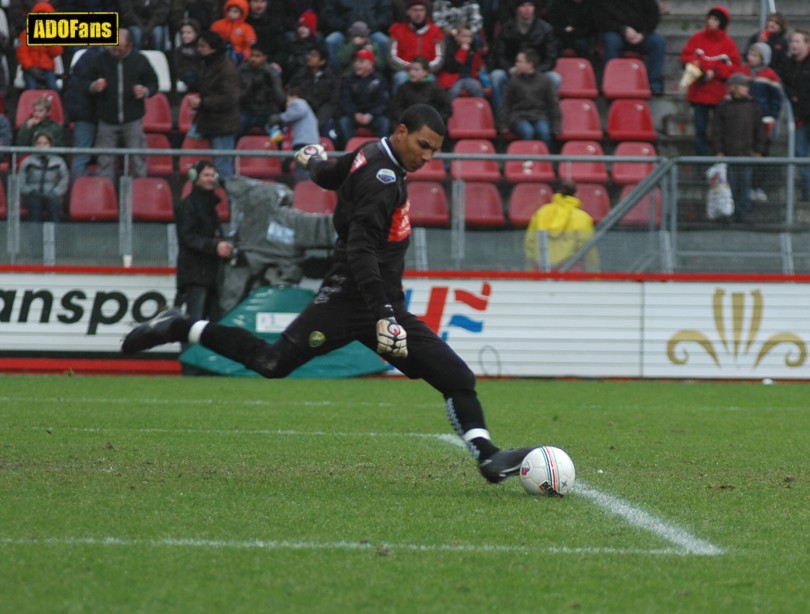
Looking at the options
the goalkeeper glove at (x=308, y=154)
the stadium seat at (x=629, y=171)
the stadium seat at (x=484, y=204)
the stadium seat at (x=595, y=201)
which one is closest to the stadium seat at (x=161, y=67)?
the stadium seat at (x=484, y=204)

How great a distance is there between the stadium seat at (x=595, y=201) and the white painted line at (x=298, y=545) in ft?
33.6

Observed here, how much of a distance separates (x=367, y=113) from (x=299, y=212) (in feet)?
10.2

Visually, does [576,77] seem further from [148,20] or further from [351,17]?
[148,20]

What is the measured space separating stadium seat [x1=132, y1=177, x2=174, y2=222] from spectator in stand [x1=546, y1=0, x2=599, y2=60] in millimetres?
7180

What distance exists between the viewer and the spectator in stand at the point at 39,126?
53.7 ft

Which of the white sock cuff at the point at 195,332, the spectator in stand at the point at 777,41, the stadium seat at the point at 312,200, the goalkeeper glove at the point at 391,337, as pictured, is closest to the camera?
the goalkeeper glove at the point at 391,337

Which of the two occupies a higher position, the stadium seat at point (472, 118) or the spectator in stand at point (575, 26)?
the spectator in stand at point (575, 26)

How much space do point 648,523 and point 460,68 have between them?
13.6 meters

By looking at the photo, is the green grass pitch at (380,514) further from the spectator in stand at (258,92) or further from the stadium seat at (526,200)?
the spectator in stand at (258,92)

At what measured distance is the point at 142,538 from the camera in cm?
553

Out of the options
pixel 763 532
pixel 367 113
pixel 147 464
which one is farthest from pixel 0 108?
pixel 763 532

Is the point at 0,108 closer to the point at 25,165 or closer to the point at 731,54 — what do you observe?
the point at 25,165

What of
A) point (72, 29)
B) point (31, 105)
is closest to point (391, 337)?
point (72, 29)

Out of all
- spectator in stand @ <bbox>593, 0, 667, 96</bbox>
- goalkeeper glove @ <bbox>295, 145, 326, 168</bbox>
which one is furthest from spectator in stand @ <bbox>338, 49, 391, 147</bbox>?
goalkeeper glove @ <bbox>295, 145, 326, 168</bbox>
